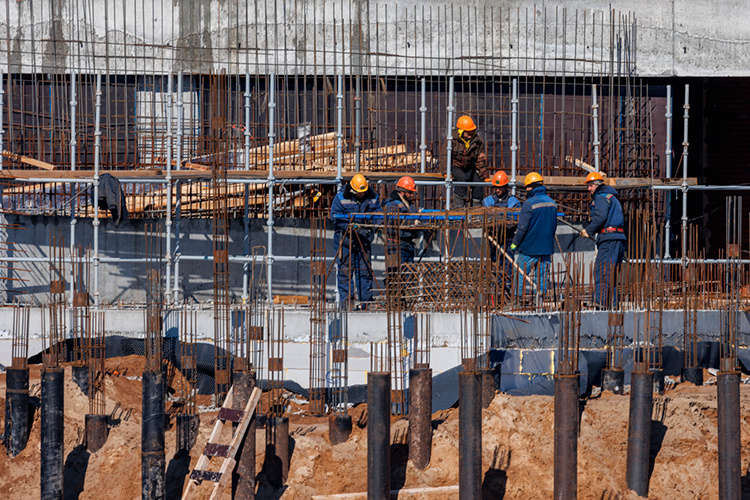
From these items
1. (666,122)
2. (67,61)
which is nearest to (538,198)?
(666,122)

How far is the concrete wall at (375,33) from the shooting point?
16016 mm

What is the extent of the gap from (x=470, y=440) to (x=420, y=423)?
96 centimetres

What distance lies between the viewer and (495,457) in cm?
1082

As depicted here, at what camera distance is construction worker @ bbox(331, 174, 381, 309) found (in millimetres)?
12805

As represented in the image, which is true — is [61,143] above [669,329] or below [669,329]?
above

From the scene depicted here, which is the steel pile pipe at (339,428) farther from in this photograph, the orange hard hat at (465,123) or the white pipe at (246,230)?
the orange hard hat at (465,123)

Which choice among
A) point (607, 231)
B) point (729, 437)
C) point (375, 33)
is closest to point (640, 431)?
point (729, 437)

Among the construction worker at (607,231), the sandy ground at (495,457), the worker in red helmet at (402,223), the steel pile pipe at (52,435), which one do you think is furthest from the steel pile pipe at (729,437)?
the steel pile pipe at (52,435)

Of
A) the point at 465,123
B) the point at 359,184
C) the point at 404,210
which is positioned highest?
the point at 465,123

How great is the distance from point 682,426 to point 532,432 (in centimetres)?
169

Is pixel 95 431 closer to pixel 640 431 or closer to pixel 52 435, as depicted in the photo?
pixel 52 435

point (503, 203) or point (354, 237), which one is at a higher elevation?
point (503, 203)

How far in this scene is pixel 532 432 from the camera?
10.9 metres

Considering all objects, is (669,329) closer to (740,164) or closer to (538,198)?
(538,198)
